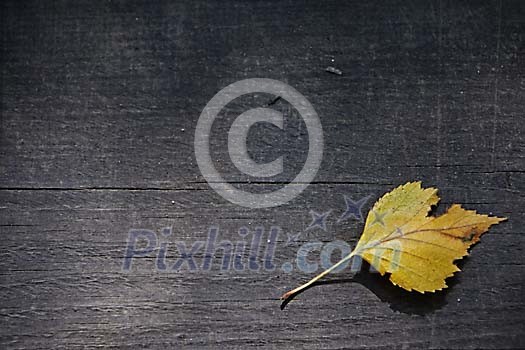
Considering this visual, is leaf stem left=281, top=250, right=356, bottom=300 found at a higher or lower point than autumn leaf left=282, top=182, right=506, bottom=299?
lower

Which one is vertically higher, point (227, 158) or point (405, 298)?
point (227, 158)

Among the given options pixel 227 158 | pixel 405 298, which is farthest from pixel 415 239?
pixel 227 158

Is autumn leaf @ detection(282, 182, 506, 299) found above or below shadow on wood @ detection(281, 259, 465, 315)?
above

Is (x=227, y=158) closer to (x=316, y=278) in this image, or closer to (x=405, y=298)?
(x=316, y=278)

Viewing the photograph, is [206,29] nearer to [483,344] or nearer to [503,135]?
[503,135]
